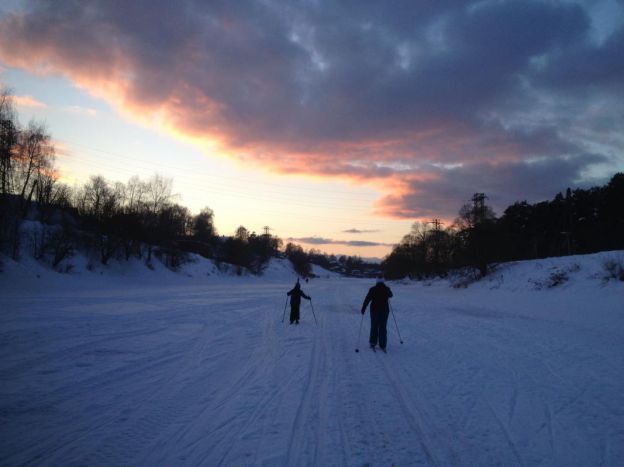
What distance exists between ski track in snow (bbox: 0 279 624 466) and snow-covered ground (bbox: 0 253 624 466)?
0.03m

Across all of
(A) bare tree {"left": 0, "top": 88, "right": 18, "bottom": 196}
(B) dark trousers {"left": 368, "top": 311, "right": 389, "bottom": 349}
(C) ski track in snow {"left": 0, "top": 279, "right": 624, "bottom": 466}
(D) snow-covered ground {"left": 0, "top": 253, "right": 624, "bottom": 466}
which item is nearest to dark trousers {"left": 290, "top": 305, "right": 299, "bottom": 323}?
(D) snow-covered ground {"left": 0, "top": 253, "right": 624, "bottom": 466}

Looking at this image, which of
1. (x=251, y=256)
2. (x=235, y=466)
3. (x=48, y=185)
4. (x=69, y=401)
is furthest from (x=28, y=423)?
(x=251, y=256)

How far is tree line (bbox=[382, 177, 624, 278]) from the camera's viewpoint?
1423 inches

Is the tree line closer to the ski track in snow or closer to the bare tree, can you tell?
the ski track in snow

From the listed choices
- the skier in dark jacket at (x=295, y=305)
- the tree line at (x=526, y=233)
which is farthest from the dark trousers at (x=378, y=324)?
the tree line at (x=526, y=233)

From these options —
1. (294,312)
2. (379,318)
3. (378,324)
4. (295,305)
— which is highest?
(379,318)

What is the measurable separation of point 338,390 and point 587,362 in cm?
652

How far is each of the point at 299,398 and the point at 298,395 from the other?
0.42 ft

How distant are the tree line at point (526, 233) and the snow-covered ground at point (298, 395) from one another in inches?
1015

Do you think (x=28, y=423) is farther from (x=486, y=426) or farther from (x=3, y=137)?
(x=3, y=137)

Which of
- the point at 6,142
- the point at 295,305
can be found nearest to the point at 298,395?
the point at 295,305

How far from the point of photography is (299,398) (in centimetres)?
523

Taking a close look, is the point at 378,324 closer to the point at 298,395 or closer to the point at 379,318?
the point at 379,318

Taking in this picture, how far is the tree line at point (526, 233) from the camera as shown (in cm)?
3616
